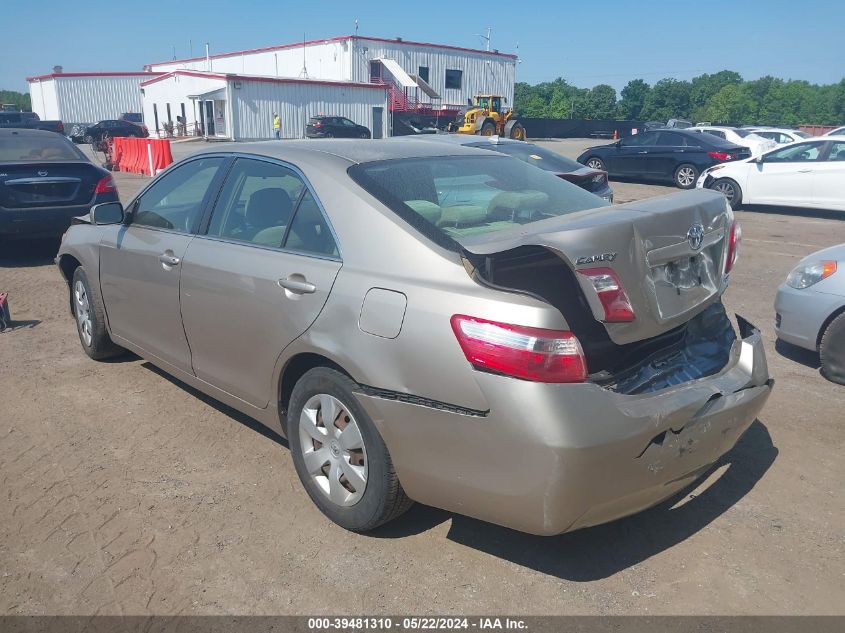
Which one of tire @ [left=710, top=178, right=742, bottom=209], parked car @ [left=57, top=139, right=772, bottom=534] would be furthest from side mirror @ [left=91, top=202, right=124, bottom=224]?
tire @ [left=710, top=178, right=742, bottom=209]

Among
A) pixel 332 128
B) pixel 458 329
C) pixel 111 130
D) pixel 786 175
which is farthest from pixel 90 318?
pixel 111 130

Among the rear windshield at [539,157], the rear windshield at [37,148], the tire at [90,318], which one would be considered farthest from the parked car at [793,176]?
the tire at [90,318]

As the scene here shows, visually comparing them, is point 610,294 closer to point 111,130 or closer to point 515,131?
point 515,131

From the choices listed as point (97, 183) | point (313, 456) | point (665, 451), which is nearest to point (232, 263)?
point (313, 456)

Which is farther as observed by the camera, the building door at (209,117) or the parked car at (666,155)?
the building door at (209,117)

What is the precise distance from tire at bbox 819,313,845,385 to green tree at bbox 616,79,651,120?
321 feet

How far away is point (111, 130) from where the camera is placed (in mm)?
42000

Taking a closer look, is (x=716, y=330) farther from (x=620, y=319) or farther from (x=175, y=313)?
(x=175, y=313)

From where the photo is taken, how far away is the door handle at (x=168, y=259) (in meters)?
4.04

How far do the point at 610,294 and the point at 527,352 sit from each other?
1.33 ft

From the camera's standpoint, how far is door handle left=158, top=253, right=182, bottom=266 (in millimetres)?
4036

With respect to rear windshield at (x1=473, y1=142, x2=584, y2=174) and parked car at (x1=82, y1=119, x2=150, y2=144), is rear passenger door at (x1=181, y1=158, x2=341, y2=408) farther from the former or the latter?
parked car at (x1=82, y1=119, x2=150, y2=144)

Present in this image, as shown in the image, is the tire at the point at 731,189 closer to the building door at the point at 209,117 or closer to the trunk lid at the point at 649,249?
the trunk lid at the point at 649,249

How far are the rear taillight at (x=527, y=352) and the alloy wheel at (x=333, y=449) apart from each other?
2.46ft
